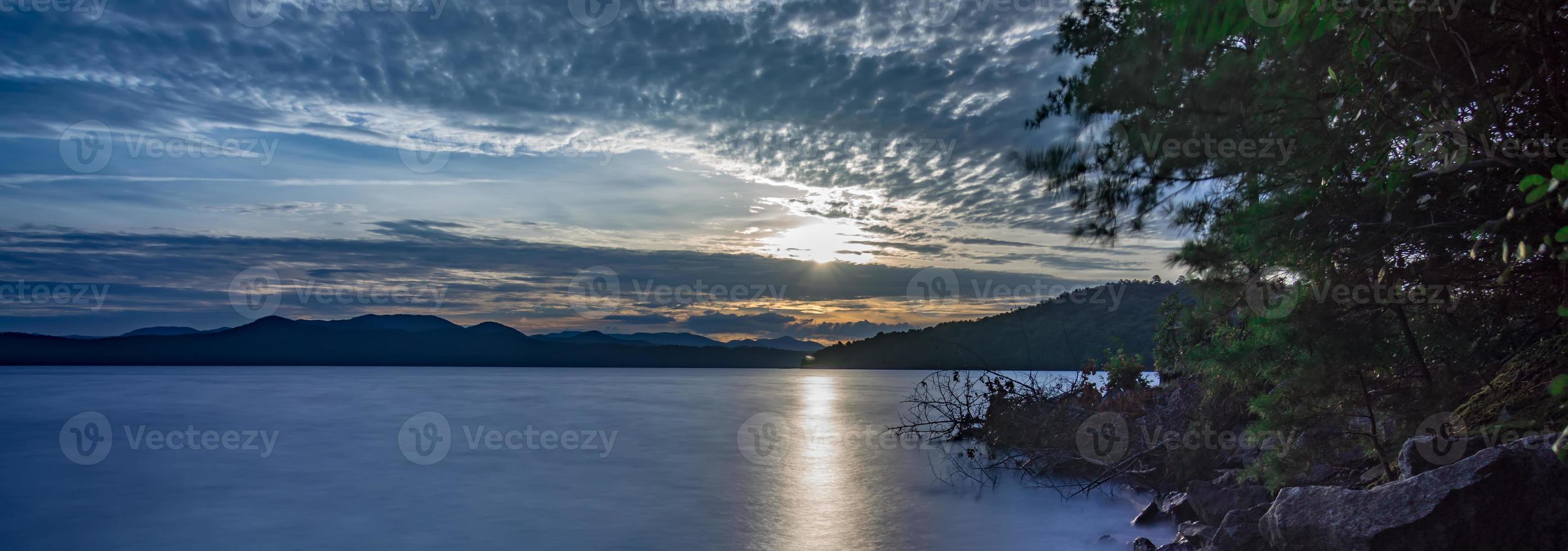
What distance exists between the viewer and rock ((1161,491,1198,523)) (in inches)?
329

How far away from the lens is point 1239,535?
572 centimetres

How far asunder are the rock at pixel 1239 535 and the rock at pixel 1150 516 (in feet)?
10.3

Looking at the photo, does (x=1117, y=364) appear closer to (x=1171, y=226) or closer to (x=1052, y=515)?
(x=1052, y=515)

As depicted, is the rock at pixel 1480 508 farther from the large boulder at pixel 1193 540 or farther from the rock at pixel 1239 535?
the large boulder at pixel 1193 540

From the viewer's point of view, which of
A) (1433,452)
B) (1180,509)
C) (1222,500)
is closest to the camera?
(1433,452)

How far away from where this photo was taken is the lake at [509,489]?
32.6 feet

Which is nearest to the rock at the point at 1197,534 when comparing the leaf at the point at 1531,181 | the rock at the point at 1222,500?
the rock at the point at 1222,500

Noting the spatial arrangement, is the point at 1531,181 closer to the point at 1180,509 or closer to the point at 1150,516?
the point at 1180,509

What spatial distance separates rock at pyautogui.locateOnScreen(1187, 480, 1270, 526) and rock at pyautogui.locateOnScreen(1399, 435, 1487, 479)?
2137 mm

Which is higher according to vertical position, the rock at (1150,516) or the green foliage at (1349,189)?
the green foliage at (1349,189)

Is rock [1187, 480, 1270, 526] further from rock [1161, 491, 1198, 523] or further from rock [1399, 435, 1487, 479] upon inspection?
rock [1399, 435, 1487, 479]

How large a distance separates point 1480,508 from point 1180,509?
15.0 feet

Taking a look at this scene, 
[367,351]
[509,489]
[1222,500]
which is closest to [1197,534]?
[1222,500]

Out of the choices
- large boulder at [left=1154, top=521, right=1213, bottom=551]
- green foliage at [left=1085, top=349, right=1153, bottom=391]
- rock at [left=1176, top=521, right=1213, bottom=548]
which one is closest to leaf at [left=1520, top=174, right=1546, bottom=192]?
rock at [left=1176, top=521, right=1213, bottom=548]
